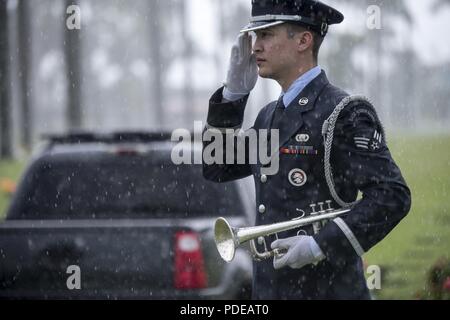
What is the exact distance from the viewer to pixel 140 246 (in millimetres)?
4902

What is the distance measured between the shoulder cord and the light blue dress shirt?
0.23m

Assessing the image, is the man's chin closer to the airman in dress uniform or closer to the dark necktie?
the airman in dress uniform

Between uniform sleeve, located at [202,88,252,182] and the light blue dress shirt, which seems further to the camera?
uniform sleeve, located at [202,88,252,182]

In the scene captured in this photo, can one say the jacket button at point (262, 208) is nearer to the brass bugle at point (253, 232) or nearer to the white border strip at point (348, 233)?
the brass bugle at point (253, 232)

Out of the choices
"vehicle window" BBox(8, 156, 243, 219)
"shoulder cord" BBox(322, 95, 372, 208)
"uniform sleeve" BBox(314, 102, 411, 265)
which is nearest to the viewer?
"uniform sleeve" BBox(314, 102, 411, 265)

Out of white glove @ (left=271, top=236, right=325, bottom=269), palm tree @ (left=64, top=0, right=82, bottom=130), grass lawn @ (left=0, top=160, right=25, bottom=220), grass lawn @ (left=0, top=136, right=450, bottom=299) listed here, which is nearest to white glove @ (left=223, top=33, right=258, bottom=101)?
white glove @ (left=271, top=236, right=325, bottom=269)

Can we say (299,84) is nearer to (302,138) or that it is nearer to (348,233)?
(302,138)

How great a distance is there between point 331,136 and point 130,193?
2274mm

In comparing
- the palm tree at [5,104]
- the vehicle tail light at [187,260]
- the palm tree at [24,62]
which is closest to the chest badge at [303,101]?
the vehicle tail light at [187,260]

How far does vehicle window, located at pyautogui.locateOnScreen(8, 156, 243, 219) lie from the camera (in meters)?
5.49
